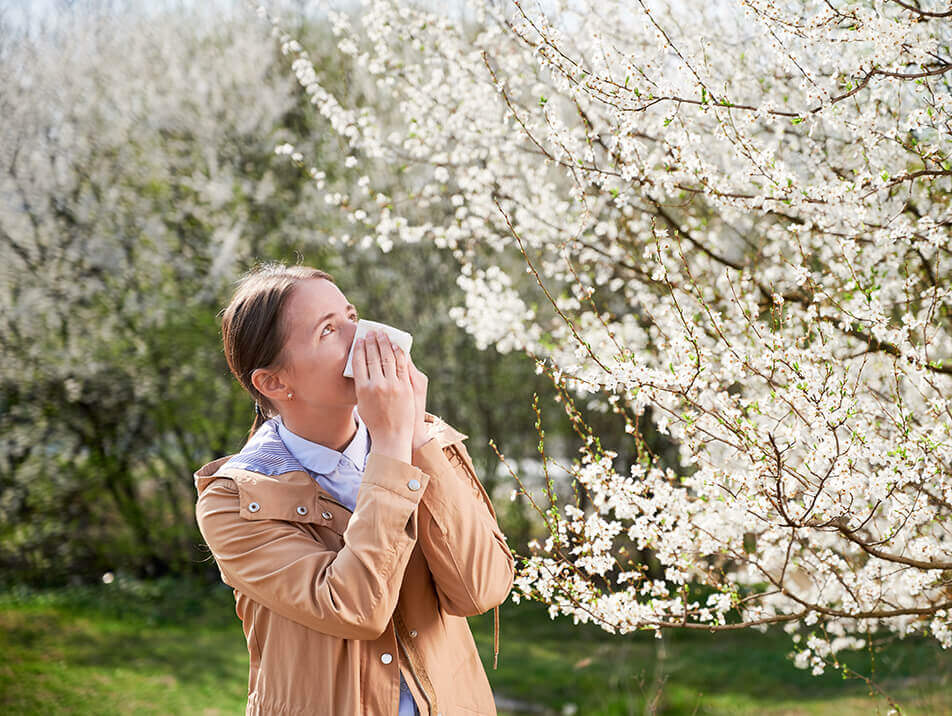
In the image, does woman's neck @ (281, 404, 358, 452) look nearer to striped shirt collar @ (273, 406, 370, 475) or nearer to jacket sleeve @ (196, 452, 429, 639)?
striped shirt collar @ (273, 406, 370, 475)

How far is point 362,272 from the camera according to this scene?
27.9ft

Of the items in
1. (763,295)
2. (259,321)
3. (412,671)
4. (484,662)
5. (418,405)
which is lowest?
(484,662)

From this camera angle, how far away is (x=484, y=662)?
6172mm

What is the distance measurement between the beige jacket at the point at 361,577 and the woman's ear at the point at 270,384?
17 centimetres

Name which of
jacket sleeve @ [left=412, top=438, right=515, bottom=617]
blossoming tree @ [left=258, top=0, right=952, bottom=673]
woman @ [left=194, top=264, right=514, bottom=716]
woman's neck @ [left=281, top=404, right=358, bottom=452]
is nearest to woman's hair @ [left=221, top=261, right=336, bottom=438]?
woman @ [left=194, top=264, right=514, bottom=716]

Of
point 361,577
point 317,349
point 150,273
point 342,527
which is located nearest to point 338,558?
point 361,577

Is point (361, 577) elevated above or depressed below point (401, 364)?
below

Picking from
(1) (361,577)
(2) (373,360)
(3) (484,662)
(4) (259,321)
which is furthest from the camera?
(3) (484,662)

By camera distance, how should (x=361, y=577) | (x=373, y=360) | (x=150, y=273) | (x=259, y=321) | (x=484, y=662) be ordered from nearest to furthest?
1. (x=361, y=577)
2. (x=373, y=360)
3. (x=259, y=321)
4. (x=484, y=662)
5. (x=150, y=273)

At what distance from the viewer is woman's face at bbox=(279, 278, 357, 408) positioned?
5.14ft

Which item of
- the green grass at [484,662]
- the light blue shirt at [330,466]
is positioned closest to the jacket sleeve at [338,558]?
the light blue shirt at [330,466]

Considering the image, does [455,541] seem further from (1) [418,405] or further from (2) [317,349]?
(2) [317,349]

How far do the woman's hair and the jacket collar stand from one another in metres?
0.13

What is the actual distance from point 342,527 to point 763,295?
2909 millimetres
